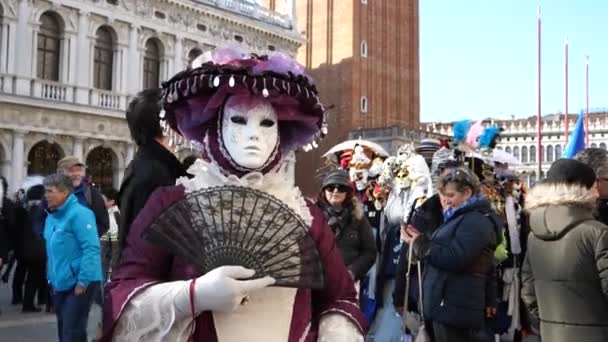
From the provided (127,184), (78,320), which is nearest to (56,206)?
(78,320)

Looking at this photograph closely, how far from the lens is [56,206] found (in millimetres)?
4715

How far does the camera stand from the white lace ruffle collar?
205cm

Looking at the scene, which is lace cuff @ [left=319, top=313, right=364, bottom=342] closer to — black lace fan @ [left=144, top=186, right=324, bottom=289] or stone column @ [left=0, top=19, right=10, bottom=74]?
black lace fan @ [left=144, top=186, right=324, bottom=289]

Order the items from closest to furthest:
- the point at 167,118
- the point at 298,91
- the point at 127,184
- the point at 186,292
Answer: the point at 186,292, the point at 298,91, the point at 167,118, the point at 127,184

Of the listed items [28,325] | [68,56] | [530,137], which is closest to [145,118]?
[28,325]

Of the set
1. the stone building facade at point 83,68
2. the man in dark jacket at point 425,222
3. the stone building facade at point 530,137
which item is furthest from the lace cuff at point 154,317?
the stone building facade at point 530,137

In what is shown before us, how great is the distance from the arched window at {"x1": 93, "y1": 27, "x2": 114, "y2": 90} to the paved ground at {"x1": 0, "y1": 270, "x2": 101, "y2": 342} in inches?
602

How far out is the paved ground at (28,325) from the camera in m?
6.28

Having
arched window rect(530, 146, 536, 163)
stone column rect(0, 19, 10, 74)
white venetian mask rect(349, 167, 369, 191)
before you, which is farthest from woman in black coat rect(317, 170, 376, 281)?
arched window rect(530, 146, 536, 163)

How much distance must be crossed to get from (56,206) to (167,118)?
2783 mm

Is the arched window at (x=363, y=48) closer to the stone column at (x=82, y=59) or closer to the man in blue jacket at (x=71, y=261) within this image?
the stone column at (x=82, y=59)

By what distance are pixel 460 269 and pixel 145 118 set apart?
208 cm

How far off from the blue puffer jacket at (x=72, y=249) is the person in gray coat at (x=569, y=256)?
2.87m

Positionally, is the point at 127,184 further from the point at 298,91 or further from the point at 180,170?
the point at 298,91
